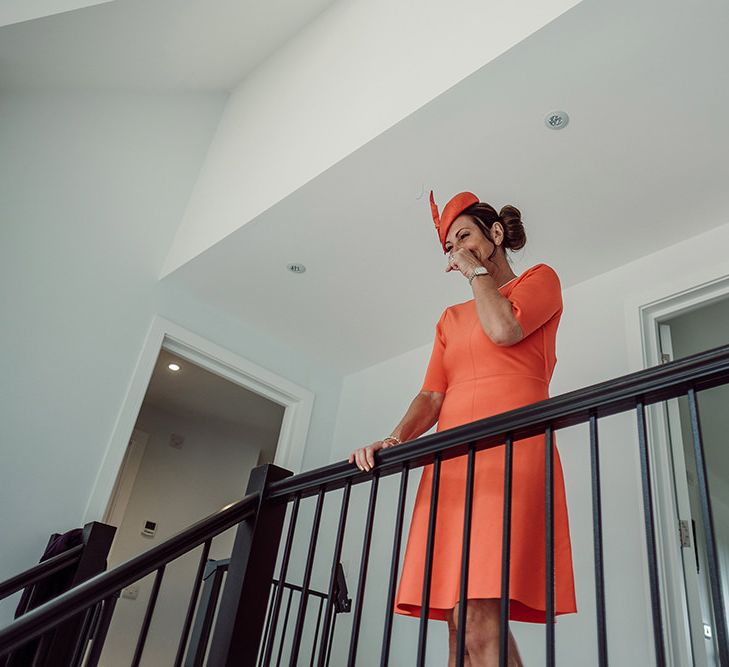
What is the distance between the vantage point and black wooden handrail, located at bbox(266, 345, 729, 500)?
100 centimetres

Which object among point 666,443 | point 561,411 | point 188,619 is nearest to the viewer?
point 561,411

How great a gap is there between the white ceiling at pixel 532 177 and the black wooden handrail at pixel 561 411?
142cm

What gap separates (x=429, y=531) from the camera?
1.27 m

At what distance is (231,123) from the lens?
4.12m

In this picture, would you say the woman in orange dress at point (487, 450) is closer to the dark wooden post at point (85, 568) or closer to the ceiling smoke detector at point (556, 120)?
the ceiling smoke detector at point (556, 120)

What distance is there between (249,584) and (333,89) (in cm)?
235

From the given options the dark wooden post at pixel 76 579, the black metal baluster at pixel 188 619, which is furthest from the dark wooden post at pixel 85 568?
the black metal baluster at pixel 188 619

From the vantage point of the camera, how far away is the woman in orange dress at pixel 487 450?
1268mm

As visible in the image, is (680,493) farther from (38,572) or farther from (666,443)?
(38,572)

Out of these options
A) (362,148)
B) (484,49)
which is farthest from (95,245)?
(484,49)

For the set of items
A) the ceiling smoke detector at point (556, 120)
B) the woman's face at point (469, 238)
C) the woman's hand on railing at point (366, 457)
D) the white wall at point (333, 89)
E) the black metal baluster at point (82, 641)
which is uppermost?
the white wall at point (333, 89)

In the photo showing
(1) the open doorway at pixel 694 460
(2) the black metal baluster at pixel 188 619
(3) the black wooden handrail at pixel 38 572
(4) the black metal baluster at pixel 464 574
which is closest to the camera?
(4) the black metal baluster at pixel 464 574

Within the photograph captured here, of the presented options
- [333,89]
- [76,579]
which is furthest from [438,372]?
[333,89]

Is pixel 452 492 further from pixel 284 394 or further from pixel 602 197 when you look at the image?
pixel 284 394
